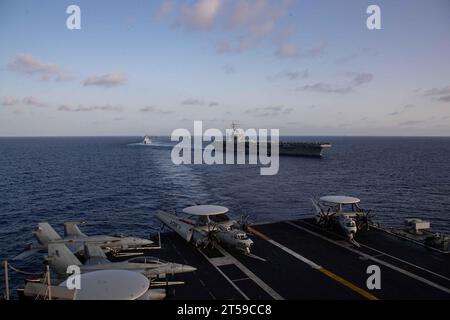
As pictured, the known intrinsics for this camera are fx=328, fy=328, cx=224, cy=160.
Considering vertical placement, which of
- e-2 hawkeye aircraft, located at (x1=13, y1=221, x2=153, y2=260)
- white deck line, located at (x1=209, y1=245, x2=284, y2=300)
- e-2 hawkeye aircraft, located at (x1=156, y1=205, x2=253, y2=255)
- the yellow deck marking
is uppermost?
e-2 hawkeye aircraft, located at (x1=156, y1=205, x2=253, y2=255)

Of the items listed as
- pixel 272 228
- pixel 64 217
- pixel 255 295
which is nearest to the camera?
pixel 255 295

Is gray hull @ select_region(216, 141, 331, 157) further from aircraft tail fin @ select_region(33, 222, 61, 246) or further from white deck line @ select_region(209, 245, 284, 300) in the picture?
aircraft tail fin @ select_region(33, 222, 61, 246)

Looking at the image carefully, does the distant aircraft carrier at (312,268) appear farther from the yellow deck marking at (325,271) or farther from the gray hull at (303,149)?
the gray hull at (303,149)


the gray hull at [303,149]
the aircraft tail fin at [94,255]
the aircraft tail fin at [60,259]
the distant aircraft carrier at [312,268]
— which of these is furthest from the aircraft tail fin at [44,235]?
the gray hull at [303,149]

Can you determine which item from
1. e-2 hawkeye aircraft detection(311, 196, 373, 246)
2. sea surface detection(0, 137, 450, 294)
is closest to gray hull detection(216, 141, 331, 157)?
sea surface detection(0, 137, 450, 294)

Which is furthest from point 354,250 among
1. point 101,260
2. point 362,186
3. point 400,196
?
point 362,186

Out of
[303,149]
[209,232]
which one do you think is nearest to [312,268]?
[209,232]

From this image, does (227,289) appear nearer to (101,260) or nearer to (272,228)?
(101,260)

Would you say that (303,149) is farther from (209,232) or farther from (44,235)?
(44,235)
